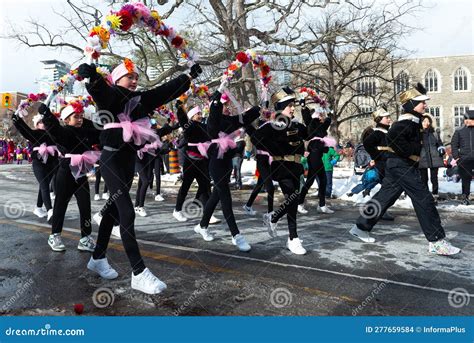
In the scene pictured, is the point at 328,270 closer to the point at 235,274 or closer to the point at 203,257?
the point at 235,274

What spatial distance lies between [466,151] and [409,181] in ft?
16.6

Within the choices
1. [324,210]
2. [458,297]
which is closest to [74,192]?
[458,297]

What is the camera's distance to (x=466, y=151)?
9383 mm

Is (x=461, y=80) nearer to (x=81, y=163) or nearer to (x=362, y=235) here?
(x=362, y=235)

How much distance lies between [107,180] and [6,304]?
1.39 m

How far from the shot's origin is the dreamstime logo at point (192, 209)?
318 inches

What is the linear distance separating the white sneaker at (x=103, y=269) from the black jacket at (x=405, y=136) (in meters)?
3.87

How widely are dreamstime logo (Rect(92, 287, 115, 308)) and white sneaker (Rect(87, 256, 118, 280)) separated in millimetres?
302

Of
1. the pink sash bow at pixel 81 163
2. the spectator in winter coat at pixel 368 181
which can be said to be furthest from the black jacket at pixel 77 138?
the spectator in winter coat at pixel 368 181

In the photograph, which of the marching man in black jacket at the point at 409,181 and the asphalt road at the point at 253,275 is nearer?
the asphalt road at the point at 253,275

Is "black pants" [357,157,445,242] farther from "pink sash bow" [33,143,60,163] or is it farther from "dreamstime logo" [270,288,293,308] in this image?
"pink sash bow" [33,143,60,163]

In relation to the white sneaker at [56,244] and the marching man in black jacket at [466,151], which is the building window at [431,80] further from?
the white sneaker at [56,244]

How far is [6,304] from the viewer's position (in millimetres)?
3553

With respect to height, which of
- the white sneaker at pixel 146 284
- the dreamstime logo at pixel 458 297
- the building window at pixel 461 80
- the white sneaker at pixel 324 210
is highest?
the building window at pixel 461 80
